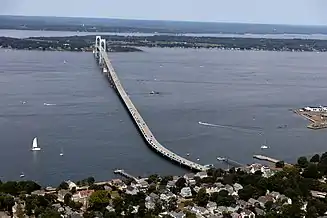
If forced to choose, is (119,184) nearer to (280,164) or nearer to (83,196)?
(83,196)

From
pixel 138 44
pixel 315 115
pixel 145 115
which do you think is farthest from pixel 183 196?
pixel 138 44

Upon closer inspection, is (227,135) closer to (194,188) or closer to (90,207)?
(194,188)

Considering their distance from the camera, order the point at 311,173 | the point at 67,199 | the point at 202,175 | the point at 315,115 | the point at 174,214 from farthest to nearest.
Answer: the point at 315,115
the point at 202,175
the point at 311,173
the point at 67,199
the point at 174,214

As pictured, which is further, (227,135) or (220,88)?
(220,88)

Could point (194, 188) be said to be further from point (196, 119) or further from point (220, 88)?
point (220, 88)

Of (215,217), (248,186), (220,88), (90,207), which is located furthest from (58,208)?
(220,88)

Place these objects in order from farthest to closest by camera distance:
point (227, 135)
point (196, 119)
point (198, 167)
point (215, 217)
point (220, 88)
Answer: point (220, 88)
point (196, 119)
point (227, 135)
point (198, 167)
point (215, 217)

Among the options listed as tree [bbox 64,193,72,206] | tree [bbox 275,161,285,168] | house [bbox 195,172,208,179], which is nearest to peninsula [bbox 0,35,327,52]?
tree [bbox 275,161,285,168]

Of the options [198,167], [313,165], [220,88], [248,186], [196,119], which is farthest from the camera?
[220,88]
